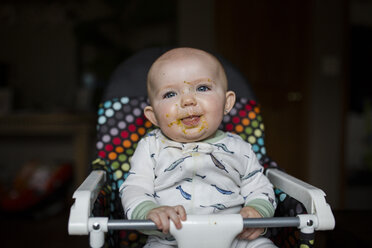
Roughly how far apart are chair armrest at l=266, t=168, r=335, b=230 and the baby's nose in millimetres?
344

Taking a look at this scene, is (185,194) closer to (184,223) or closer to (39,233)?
(184,223)

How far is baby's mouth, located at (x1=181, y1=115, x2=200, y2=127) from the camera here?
966 millimetres

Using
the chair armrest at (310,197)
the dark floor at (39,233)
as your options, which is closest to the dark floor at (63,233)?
the dark floor at (39,233)

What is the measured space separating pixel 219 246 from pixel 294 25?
2540 mm

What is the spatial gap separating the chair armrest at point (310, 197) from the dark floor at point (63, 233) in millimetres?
189

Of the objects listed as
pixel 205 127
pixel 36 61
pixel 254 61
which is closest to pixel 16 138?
pixel 36 61

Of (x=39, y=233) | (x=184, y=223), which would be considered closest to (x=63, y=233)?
(x=39, y=233)

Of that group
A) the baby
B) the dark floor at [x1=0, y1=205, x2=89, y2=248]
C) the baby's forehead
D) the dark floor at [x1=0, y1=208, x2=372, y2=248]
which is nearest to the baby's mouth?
the baby

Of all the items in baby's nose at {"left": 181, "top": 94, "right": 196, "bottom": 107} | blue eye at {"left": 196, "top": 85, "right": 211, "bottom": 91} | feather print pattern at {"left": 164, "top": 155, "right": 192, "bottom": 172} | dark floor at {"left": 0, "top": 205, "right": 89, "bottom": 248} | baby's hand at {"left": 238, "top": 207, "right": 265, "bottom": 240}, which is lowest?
dark floor at {"left": 0, "top": 205, "right": 89, "bottom": 248}

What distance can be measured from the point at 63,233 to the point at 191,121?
175cm

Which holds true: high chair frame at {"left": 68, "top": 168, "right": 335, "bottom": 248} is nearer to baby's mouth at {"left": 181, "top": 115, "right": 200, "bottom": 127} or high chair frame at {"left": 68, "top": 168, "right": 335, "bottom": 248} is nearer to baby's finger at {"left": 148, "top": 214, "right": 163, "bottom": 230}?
baby's finger at {"left": 148, "top": 214, "right": 163, "bottom": 230}

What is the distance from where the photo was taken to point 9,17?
10.8 ft

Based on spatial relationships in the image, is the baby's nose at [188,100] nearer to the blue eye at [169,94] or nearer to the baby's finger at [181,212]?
the blue eye at [169,94]

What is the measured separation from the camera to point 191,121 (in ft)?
3.17
